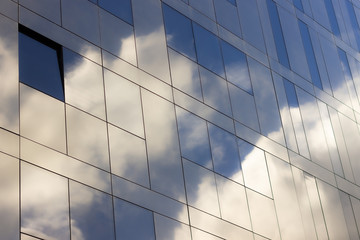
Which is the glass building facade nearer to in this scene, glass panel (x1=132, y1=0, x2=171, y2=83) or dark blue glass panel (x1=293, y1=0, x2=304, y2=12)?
glass panel (x1=132, y1=0, x2=171, y2=83)

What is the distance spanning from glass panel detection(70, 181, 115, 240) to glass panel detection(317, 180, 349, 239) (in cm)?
1662

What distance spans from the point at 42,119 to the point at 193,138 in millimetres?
8404

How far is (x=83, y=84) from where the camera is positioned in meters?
26.8

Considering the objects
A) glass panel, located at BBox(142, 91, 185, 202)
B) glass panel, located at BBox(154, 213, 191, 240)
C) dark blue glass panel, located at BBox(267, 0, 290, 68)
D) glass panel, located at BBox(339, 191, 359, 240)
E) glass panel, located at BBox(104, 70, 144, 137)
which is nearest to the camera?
glass panel, located at BBox(154, 213, 191, 240)

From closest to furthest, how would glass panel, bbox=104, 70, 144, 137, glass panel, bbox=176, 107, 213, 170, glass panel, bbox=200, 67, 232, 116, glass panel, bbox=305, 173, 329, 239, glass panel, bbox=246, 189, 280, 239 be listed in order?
1. glass panel, bbox=104, 70, 144, 137
2. glass panel, bbox=176, 107, 213, 170
3. glass panel, bbox=246, 189, 280, 239
4. glass panel, bbox=200, 67, 232, 116
5. glass panel, bbox=305, 173, 329, 239

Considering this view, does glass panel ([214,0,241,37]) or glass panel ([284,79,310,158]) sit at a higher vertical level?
glass panel ([214,0,241,37])

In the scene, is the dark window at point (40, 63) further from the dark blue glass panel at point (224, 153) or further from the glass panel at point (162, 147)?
the dark blue glass panel at point (224, 153)

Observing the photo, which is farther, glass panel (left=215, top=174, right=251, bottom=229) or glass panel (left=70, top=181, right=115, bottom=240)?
glass panel (left=215, top=174, right=251, bottom=229)

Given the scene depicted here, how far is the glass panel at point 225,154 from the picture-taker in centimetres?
3200

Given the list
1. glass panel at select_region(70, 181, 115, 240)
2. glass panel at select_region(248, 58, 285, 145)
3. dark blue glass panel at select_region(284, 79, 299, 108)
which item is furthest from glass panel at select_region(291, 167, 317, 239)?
glass panel at select_region(70, 181, 115, 240)

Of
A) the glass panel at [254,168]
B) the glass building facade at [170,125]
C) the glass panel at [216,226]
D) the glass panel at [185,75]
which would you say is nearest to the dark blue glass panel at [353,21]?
the glass building facade at [170,125]

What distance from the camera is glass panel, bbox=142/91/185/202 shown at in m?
28.0

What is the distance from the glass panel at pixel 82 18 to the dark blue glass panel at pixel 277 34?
1540 cm

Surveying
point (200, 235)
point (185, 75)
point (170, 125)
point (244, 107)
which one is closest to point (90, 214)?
point (200, 235)
